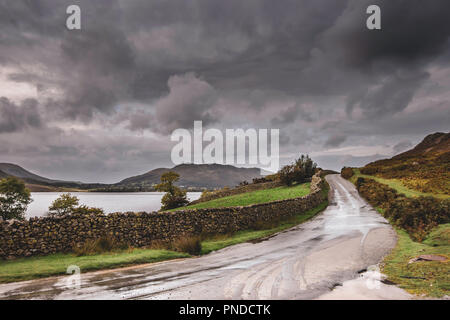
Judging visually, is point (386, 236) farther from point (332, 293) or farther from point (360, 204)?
point (360, 204)

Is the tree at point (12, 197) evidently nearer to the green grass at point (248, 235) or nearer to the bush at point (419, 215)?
the green grass at point (248, 235)

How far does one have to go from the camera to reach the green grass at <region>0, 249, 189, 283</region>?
8391 mm

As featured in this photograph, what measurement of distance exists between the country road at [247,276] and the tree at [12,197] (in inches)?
1803

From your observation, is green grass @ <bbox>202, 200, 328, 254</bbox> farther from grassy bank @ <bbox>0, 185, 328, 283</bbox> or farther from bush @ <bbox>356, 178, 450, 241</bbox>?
bush @ <bbox>356, 178, 450, 241</bbox>

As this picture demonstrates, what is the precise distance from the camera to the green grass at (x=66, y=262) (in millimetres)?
8391

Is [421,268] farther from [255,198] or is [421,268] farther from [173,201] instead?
[173,201]

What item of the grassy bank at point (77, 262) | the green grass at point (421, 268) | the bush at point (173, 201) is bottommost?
the bush at point (173, 201)

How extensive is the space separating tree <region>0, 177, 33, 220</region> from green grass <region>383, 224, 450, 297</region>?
51840 mm

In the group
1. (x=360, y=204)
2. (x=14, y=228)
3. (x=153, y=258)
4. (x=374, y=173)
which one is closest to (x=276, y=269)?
(x=153, y=258)

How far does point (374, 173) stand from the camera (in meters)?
53.2

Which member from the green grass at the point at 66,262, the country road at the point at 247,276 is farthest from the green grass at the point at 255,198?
the green grass at the point at 66,262

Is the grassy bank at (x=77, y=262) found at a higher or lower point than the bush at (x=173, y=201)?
higher

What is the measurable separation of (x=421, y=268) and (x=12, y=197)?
184 ft

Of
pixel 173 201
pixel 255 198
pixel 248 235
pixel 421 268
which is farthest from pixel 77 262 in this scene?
pixel 173 201
